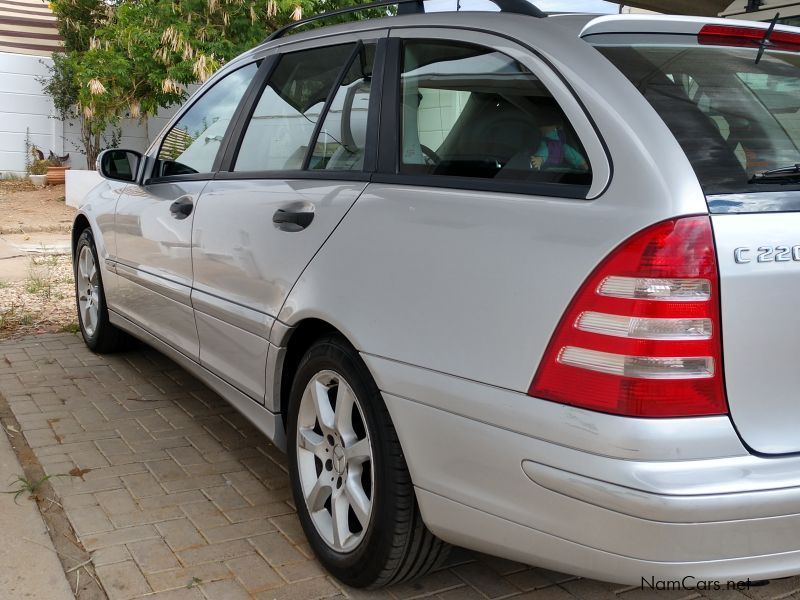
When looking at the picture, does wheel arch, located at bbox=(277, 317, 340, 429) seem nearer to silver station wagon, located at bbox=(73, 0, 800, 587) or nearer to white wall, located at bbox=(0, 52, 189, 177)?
silver station wagon, located at bbox=(73, 0, 800, 587)

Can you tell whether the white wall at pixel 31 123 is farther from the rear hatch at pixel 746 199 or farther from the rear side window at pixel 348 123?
the rear hatch at pixel 746 199

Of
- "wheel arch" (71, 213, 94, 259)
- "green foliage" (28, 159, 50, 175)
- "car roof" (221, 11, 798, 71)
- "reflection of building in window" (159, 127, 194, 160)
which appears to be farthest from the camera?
"green foliage" (28, 159, 50, 175)

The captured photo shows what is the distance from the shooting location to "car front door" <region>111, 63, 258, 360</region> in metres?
3.74

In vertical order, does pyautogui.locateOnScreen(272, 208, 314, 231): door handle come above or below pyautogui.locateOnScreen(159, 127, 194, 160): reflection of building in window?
below

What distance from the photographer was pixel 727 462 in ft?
6.26

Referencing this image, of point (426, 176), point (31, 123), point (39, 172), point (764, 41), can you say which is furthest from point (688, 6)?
point (31, 123)

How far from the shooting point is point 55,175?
17.3m

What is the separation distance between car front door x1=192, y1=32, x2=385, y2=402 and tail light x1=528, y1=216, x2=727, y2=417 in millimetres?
1030

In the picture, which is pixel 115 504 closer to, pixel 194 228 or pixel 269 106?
pixel 194 228

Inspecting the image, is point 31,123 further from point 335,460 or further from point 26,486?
point 335,460

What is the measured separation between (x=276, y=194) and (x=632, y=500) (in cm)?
172

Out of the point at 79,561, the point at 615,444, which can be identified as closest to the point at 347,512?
the point at 79,561

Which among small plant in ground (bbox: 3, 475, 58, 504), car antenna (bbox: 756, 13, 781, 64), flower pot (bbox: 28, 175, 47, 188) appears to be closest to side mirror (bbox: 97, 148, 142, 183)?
small plant in ground (bbox: 3, 475, 58, 504)

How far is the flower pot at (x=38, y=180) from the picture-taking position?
56.6ft
